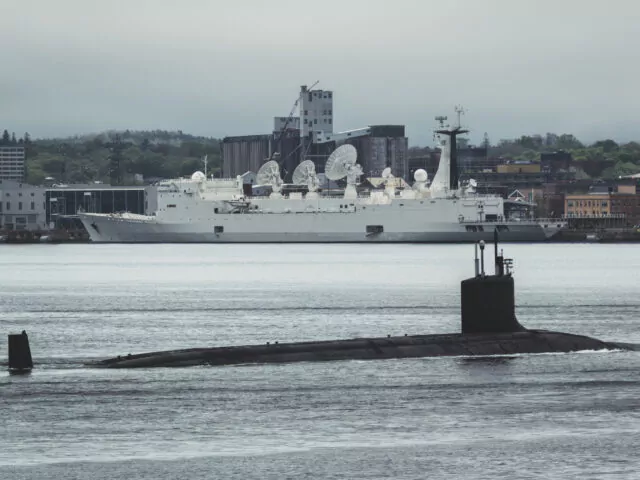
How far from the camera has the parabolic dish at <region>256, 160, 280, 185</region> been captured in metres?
148

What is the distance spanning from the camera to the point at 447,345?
3350cm

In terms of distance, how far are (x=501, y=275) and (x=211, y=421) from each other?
27.9 feet

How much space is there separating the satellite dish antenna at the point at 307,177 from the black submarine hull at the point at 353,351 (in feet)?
357

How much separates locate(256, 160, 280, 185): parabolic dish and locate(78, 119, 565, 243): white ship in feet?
0.64

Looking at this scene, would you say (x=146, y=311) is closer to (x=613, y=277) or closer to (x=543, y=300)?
(x=543, y=300)

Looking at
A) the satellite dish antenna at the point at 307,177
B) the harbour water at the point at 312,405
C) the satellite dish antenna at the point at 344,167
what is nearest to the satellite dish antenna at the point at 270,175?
the satellite dish antenna at the point at 307,177

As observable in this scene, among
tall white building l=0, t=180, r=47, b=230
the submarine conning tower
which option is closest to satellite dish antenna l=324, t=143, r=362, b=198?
tall white building l=0, t=180, r=47, b=230

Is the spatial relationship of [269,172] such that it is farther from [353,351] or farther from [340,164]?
[353,351]

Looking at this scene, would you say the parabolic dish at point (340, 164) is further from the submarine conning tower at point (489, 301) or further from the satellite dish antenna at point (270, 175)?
the submarine conning tower at point (489, 301)

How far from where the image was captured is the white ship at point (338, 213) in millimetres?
136250

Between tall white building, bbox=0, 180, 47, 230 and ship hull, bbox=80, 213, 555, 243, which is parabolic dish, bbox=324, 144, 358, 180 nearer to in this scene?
ship hull, bbox=80, 213, 555, 243

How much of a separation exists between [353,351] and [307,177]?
11125 cm

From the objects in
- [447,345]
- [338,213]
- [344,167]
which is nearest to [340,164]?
[344,167]

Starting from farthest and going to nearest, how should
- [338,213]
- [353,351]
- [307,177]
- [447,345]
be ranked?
[307,177] → [338,213] → [353,351] → [447,345]
